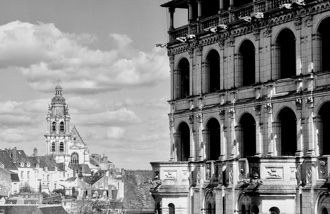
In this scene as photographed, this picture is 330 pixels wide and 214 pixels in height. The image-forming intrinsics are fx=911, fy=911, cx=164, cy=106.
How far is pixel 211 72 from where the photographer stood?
48.0 metres

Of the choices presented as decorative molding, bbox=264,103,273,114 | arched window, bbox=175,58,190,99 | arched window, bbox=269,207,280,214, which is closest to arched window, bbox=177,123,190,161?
arched window, bbox=175,58,190,99

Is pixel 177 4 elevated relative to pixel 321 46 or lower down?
elevated

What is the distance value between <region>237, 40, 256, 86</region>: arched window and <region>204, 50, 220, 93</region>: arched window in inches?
101

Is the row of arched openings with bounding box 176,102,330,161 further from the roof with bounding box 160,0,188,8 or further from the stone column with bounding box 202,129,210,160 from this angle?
the roof with bounding box 160,0,188,8

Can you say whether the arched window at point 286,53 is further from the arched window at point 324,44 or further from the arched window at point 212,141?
the arched window at point 212,141

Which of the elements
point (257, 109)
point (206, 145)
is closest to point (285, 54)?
point (257, 109)

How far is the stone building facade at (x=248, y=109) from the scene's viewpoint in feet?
128

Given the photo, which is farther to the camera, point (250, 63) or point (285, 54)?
point (250, 63)

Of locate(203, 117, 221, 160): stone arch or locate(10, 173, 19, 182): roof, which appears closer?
locate(203, 117, 221, 160): stone arch

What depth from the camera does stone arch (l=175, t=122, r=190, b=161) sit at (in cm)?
5053

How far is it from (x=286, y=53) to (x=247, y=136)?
16.7 feet

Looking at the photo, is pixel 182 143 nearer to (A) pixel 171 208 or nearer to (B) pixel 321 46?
(A) pixel 171 208

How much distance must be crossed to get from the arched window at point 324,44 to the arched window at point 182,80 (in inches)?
492

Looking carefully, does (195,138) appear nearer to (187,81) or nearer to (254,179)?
(187,81)
